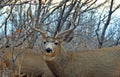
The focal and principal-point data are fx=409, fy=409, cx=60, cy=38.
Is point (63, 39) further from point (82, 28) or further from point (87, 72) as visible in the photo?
point (82, 28)

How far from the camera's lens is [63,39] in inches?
444

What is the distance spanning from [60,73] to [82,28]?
7330mm

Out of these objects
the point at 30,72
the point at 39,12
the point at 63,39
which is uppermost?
the point at 39,12

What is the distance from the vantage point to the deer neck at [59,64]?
427 inches

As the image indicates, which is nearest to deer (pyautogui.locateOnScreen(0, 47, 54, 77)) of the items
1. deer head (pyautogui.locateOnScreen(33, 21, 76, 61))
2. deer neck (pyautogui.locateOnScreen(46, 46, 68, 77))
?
deer neck (pyautogui.locateOnScreen(46, 46, 68, 77))

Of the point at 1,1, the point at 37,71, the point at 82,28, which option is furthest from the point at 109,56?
the point at 82,28

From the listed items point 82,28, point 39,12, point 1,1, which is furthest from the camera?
point 82,28

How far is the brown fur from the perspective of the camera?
1081 cm

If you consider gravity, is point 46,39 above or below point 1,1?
below

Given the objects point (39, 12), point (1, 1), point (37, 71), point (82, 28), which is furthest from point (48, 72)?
point (82, 28)

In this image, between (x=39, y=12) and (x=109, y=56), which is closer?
(x=109, y=56)

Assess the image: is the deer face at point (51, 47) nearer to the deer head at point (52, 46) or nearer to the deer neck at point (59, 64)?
the deer head at point (52, 46)

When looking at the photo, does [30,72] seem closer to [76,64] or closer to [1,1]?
[76,64]

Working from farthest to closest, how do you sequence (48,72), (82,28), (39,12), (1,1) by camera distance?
(82,28) → (39,12) → (48,72) → (1,1)
